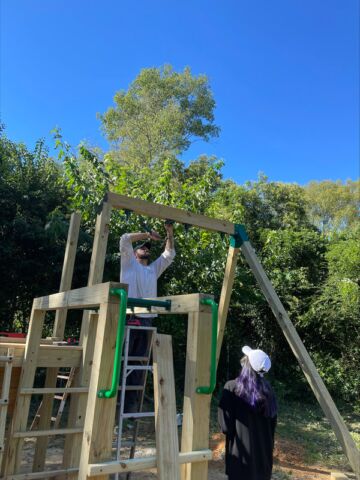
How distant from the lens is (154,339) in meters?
2.35

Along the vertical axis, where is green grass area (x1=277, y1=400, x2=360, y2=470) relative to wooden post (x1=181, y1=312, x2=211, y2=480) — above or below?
below

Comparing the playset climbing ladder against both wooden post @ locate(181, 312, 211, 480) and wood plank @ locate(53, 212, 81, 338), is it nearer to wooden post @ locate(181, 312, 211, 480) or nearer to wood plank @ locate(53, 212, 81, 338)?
wooden post @ locate(181, 312, 211, 480)

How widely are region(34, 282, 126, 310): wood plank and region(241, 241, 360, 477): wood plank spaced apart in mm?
2744

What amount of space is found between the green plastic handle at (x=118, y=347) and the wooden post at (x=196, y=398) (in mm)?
518

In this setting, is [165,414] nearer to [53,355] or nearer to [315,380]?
[53,355]

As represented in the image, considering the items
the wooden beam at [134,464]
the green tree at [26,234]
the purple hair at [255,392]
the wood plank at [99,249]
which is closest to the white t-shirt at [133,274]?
the wood plank at [99,249]

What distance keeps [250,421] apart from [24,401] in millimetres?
1713

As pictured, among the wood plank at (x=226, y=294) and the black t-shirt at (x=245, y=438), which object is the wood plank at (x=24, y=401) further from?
the wood plank at (x=226, y=294)

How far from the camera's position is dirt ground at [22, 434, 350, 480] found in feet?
15.3

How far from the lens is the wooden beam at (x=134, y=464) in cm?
189

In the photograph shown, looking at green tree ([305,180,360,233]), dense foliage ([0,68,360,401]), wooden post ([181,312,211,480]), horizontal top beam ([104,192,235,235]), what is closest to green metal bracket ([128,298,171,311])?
wooden post ([181,312,211,480])

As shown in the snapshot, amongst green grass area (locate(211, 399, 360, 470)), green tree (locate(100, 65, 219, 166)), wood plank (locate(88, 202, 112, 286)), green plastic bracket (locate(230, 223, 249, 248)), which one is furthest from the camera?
green tree (locate(100, 65, 219, 166))

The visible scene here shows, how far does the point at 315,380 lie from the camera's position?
184 inches

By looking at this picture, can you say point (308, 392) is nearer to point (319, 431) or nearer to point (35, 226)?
point (319, 431)
